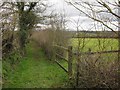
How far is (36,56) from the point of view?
468 inches

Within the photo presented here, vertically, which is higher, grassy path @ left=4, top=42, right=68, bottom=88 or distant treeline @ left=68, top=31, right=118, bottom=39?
distant treeline @ left=68, top=31, right=118, bottom=39

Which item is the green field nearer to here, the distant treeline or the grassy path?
the distant treeline

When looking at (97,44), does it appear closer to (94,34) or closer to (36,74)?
(94,34)

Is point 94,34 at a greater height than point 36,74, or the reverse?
point 94,34

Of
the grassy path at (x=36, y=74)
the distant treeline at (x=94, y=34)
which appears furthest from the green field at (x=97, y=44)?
the grassy path at (x=36, y=74)

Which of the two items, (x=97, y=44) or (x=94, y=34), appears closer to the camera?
(x=94, y=34)

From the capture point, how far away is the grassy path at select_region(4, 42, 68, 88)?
25.0 ft

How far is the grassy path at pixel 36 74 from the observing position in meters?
7.62

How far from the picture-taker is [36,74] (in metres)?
8.92

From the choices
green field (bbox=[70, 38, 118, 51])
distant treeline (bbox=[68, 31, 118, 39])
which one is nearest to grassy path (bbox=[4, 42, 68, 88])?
green field (bbox=[70, 38, 118, 51])

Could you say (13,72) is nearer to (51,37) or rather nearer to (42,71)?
(42,71)

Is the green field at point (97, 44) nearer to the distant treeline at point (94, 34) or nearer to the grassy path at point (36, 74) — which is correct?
the distant treeline at point (94, 34)

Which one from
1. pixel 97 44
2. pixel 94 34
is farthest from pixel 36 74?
pixel 94 34

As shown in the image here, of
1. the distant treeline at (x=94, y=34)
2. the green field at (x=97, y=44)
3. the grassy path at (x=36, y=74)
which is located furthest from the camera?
the grassy path at (x=36, y=74)
